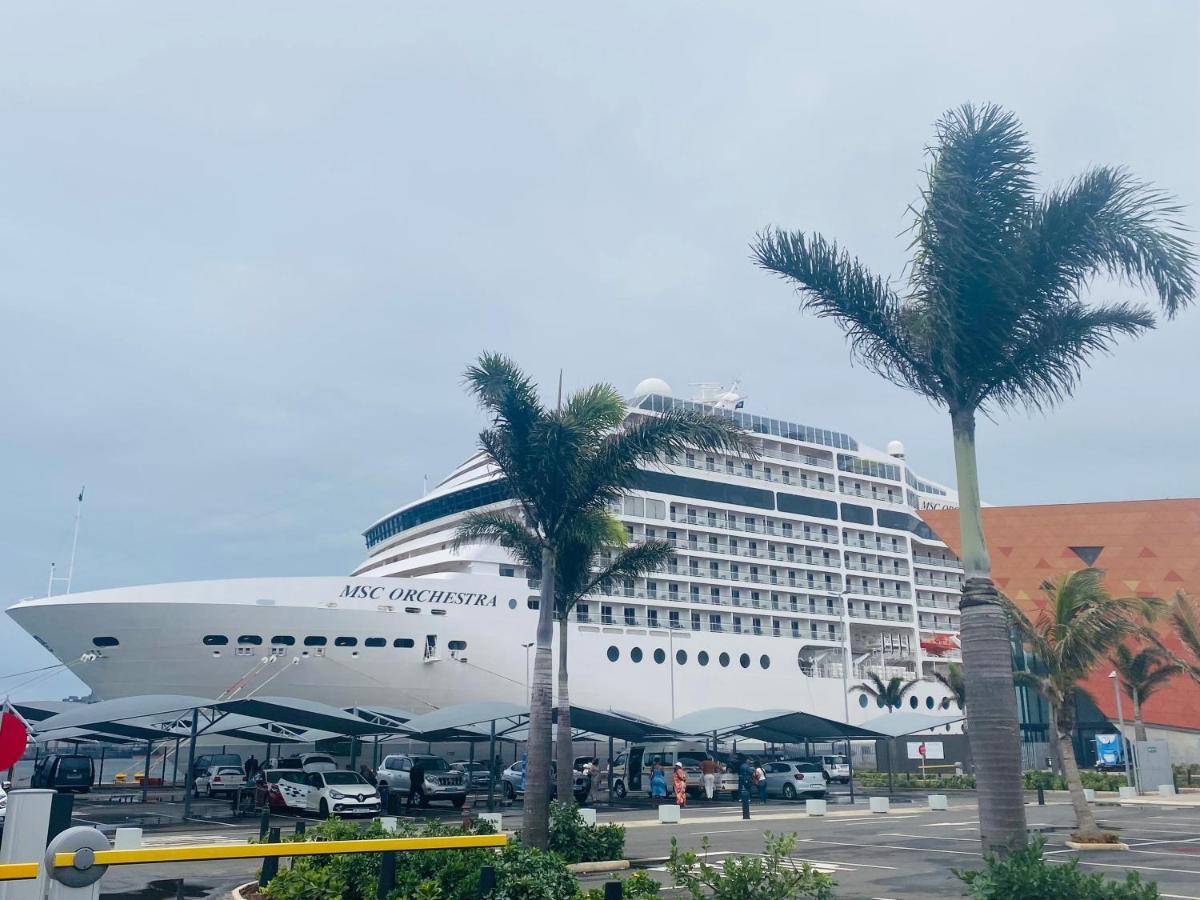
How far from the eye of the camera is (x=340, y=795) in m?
24.9

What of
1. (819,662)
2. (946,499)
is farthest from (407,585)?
(946,499)

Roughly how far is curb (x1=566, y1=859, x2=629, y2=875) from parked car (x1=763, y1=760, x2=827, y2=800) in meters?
21.6

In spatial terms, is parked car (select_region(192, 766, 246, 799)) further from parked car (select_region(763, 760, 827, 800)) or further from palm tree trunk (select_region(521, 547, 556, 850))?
palm tree trunk (select_region(521, 547, 556, 850))

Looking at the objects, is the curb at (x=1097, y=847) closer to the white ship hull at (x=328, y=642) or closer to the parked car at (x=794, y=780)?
the parked car at (x=794, y=780)

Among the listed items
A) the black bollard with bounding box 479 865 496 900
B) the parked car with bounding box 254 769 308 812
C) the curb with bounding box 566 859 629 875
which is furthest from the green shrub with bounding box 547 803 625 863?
the parked car with bounding box 254 769 308 812

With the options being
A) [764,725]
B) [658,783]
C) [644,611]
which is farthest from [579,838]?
[644,611]

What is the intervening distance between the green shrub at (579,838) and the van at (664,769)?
19.9m

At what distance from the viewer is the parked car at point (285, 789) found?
26000mm

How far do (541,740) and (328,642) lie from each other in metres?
23.9

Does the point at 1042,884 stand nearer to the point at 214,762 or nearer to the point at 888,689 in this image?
the point at 214,762

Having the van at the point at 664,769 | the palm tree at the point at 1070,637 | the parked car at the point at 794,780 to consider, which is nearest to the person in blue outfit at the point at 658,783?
the van at the point at 664,769

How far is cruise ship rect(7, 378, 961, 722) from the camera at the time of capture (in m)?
36.3

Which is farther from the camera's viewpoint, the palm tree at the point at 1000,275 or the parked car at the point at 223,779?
the parked car at the point at 223,779

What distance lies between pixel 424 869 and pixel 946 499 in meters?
75.0
